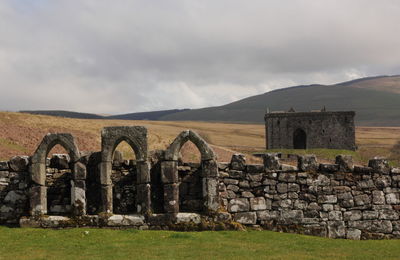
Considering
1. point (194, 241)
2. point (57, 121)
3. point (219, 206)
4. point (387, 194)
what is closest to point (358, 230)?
point (387, 194)

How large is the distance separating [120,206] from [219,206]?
387 cm

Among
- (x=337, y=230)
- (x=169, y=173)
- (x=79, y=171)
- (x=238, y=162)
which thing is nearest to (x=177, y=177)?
(x=169, y=173)

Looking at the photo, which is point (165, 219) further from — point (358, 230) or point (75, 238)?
point (358, 230)

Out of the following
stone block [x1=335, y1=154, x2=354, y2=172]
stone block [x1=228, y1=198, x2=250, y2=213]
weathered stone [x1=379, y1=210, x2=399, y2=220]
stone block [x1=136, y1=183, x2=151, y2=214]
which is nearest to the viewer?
stone block [x1=136, y1=183, x2=151, y2=214]

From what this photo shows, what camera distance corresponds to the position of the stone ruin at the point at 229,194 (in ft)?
58.0

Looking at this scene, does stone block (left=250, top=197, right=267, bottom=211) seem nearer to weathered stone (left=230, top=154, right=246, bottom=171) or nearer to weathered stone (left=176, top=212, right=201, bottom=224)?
weathered stone (left=230, top=154, right=246, bottom=171)

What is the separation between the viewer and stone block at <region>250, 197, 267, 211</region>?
17.9 m

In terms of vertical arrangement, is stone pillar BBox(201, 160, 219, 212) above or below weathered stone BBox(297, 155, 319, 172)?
below

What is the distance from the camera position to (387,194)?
716 inches

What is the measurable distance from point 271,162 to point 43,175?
316 inches

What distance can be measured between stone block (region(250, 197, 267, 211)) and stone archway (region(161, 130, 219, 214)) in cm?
126

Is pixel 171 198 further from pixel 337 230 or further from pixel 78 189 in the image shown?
pixel 337 230

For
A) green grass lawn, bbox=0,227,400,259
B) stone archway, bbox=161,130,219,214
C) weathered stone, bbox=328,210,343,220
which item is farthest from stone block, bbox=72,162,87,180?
weathered stone, bbox=328,210,343,220

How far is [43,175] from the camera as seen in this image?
18.0m
